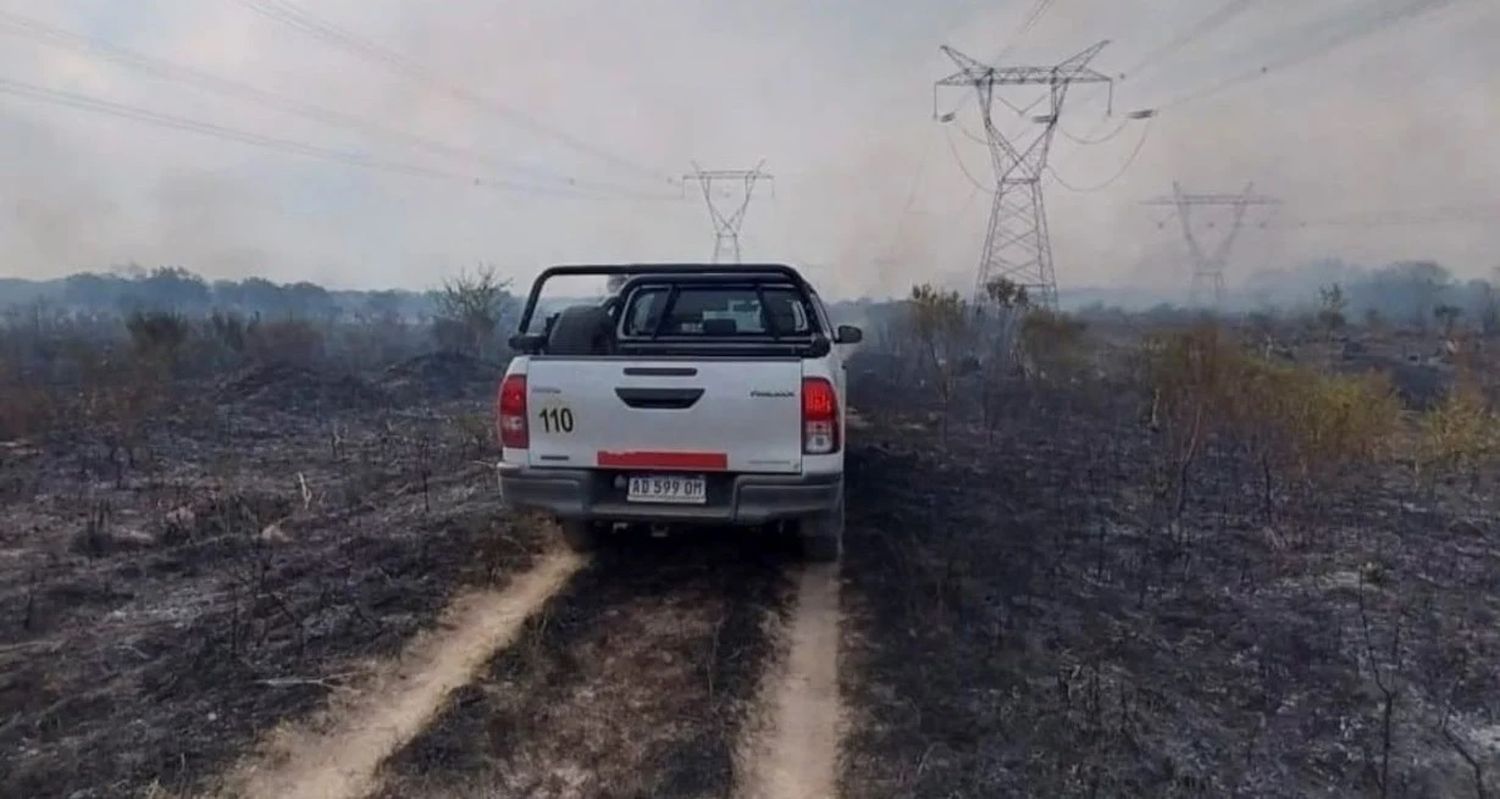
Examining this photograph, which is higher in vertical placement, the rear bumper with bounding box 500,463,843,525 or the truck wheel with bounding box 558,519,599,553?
the rear bumper with bounding box 500,463,843,525

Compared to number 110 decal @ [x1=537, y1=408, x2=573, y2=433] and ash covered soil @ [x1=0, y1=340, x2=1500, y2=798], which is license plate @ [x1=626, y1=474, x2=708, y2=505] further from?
ash covered soil @ [x1=0, y1=340, x2=1500, y2=798]

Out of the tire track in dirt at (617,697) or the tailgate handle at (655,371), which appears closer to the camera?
the tire track in dirt at (617,697)

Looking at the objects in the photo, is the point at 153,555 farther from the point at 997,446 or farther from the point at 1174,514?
the point at 997,446

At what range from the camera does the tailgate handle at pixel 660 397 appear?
17.3ft

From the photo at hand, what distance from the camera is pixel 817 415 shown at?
17.0 ft

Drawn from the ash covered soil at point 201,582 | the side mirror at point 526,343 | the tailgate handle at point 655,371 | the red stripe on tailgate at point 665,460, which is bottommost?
the ash covered soil at point 201,582

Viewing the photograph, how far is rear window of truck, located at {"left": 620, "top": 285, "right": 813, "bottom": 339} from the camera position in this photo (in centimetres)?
740

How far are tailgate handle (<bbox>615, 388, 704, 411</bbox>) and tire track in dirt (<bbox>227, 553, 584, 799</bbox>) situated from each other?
4.28ft

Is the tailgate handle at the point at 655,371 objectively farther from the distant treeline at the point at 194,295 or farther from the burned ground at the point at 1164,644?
the distant treeline at the point at 194,295

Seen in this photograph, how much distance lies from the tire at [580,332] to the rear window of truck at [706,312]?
1.41 ft

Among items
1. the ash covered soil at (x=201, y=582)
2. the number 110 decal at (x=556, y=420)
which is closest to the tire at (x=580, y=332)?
the number 110 decal at (x=556, y=420)

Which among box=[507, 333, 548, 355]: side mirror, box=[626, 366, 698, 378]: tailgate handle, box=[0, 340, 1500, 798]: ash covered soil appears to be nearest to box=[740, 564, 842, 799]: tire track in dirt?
box=[0, 340, 1500, 798]: ash covered soil

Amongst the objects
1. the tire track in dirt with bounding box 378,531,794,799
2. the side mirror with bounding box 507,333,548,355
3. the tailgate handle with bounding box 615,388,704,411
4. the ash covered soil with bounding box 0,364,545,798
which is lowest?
the tire track in dirt with bounding box 378,531,794,799

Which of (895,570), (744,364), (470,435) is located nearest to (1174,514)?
(895,570)
